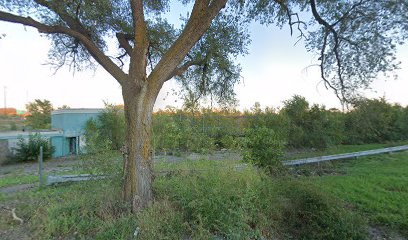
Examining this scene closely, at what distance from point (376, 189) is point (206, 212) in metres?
5.68

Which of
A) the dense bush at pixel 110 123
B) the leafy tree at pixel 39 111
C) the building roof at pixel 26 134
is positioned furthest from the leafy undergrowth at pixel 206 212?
the leafy tree at pixel 39 111

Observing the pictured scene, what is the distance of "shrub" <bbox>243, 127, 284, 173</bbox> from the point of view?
6898 millimetres

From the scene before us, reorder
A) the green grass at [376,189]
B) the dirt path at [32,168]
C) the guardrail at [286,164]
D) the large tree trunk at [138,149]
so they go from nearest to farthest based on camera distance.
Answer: the large tree trunk at [138,149], the guardrail at [286,164], the green grass at [376,189], the dirt path at [32,168]

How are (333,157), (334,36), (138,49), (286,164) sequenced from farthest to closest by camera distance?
(333,157)
(286,164)
(334,36)
(138,49)

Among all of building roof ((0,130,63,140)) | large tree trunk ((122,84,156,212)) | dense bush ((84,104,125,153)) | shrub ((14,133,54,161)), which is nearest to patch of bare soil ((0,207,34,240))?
large tree trunk ((122,84,156,212))

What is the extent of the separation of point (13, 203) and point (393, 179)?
10.1m

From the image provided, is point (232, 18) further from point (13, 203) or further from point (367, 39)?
point (13, 203)

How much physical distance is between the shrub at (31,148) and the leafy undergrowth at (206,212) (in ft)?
39.2

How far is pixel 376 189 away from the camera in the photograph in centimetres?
682

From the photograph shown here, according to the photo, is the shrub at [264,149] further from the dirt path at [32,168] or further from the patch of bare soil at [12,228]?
the dirt path at [32,168]

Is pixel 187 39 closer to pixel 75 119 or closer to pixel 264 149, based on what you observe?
pixel 264 149

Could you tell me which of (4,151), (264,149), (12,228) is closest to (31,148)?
(4,151)

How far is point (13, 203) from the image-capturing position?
5.07m

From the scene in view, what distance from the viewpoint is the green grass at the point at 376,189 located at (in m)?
5.21
